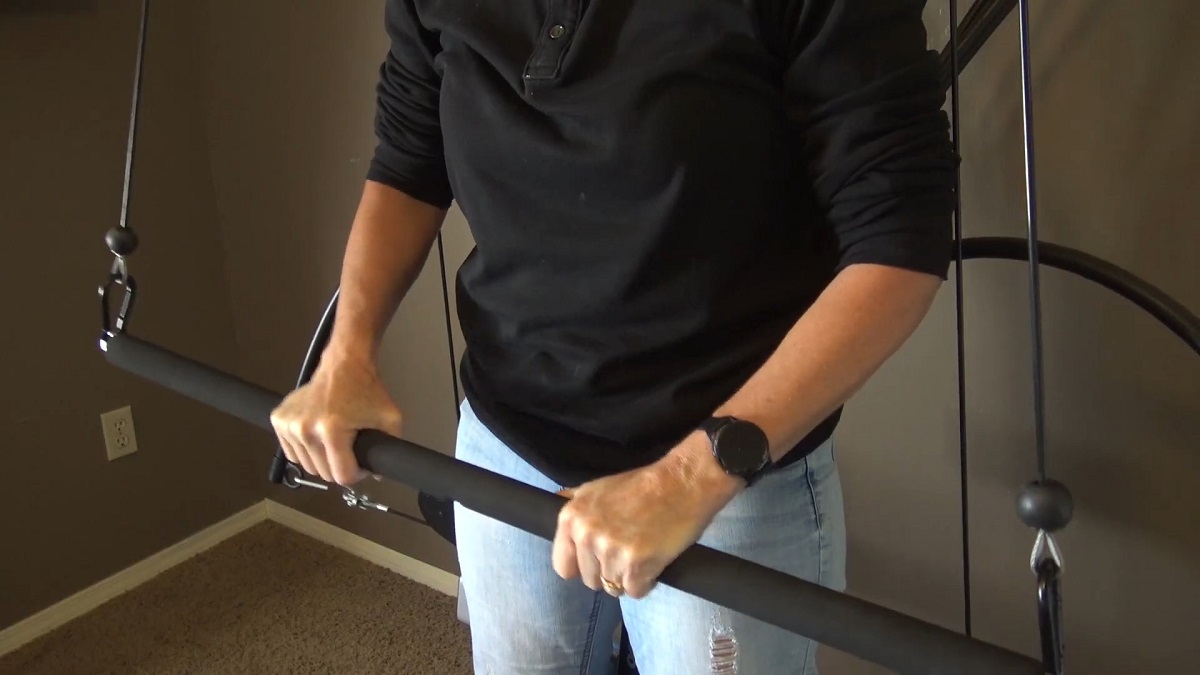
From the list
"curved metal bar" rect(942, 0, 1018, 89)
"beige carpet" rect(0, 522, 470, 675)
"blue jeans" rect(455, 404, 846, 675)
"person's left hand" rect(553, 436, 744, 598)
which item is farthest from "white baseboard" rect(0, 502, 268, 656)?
"curved metal bar" rect(942, 0, 1018, 89)

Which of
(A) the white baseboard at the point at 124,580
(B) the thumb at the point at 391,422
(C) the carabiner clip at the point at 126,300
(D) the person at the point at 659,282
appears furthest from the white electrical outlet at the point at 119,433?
(B) the thumb at the point at 391,422

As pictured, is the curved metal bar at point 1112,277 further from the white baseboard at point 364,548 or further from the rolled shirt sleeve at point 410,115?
the white baseboard at point 364,548

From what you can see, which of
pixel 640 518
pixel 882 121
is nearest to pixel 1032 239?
pixel 882 121

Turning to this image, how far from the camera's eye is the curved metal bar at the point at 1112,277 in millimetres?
1025

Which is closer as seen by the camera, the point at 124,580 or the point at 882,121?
the point at 882,121

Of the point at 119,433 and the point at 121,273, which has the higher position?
the point at 121,273

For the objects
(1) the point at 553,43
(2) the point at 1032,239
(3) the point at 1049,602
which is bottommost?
(3) the point at 1049,602

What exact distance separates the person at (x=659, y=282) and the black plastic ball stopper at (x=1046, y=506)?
5.8 inches

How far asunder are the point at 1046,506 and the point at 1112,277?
461mm

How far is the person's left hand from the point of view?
0.69 m

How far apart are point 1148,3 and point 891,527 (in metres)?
0.83

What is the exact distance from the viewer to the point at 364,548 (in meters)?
2.43

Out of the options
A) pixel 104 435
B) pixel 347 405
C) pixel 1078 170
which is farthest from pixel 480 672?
pixel 104 435

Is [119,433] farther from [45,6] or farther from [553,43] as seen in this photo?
[553,43]
